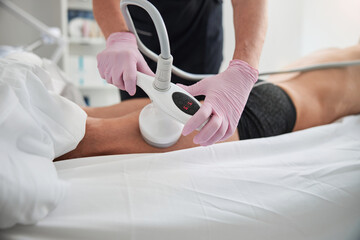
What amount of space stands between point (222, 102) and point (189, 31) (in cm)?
56

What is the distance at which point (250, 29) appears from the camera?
0.79 meters

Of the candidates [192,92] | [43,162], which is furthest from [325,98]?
[43,162]

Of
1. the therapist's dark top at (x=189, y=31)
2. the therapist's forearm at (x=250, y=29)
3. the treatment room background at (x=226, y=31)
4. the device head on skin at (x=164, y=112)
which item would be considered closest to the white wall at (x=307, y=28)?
the treatment room background at (x=226, y=31)

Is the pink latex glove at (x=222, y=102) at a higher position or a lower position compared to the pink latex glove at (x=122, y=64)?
lower

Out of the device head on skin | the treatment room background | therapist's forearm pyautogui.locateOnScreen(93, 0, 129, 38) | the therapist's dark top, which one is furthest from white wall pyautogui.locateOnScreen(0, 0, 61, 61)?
the device head on skin

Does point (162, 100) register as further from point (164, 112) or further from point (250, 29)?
point (250, 29)

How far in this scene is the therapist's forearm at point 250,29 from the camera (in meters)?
0.77

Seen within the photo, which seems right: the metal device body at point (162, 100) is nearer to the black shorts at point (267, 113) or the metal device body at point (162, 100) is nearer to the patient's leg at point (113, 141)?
the patient's leg at point (113, 141)

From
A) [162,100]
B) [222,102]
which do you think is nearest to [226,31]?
[222,102]

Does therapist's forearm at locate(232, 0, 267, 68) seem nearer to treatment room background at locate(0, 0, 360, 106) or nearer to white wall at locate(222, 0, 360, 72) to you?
treatment room background at locate(0, 0, 360, 106)

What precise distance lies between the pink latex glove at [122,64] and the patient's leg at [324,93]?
609 millimetres

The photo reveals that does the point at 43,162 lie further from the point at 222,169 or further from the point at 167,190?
the point at 222,169

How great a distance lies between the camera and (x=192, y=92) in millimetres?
710

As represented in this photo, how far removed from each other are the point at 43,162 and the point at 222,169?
37 centimetres
